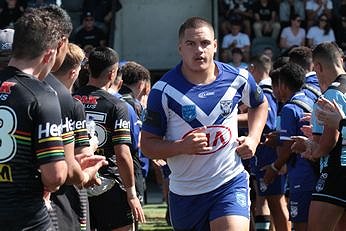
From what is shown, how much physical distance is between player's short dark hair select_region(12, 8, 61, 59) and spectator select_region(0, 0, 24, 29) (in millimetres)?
17662

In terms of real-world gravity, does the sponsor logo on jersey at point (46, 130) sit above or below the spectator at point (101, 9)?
below

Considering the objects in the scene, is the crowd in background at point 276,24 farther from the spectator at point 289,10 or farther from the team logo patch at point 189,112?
the team logo patch at point 189,112

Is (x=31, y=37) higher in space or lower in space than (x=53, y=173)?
higher

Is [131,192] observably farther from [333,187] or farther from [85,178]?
[85,178]

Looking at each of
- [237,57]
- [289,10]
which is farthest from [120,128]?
[289,10]

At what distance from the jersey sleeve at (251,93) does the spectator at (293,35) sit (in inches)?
568

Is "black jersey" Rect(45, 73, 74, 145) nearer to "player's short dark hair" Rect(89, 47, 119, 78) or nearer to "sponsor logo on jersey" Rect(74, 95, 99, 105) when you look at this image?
"sponsor logo on jersey" Rect(74, 95, 99, 105)

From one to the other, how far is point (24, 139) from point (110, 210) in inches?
141

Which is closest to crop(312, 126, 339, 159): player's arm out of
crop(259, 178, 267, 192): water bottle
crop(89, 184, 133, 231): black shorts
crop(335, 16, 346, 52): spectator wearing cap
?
crop(89, 184, 133, 231): black shorts

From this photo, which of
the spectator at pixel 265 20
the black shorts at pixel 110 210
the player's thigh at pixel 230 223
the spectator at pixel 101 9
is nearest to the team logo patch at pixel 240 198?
the player's thigh at pixel 230 223

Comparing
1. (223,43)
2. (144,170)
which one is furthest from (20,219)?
(223,43)

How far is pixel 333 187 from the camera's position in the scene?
790 centimetres

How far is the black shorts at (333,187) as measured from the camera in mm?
7879

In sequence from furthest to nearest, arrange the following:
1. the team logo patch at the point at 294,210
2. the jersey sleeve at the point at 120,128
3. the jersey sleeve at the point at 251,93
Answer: the team logo patch at the point at 294,210, the jersey sleeve at the point at 120,128, the jersey sleeve at the point at 251,93
